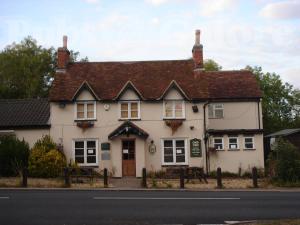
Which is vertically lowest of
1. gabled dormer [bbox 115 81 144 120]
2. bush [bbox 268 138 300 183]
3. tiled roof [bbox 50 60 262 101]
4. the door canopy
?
bush [bbox 268 138 300 183]

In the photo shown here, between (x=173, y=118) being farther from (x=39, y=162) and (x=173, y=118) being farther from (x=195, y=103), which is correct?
(x=39, y=162)

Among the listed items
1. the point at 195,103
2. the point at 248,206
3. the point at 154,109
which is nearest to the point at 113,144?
the point at 154,109

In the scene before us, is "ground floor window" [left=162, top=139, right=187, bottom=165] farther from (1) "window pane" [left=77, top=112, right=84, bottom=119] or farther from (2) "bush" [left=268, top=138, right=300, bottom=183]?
(2) "bush" [left=268, top=138, right=300, bottom=183]

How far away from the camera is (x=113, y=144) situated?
103ft

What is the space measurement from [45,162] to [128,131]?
618cm

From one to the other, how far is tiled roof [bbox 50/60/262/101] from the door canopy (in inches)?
97.9

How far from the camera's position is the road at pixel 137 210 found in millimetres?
11930

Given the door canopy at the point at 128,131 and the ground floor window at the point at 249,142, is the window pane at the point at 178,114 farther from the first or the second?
the ground floor window at the point at 249,142

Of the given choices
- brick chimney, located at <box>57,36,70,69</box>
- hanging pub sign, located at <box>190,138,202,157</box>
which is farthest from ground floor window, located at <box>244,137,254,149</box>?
brick chimney, located at <box>57,36,70,69</box>

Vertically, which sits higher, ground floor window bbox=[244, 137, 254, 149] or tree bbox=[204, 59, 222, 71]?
tree bbox=[204, 59, 222, 71]

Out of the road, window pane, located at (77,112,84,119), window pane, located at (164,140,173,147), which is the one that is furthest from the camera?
window pane, located at (77,112,84,119)

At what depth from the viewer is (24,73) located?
→ 55562 mm

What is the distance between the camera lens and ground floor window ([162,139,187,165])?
3183cm

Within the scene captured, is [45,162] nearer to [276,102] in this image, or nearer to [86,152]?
[86,152]
